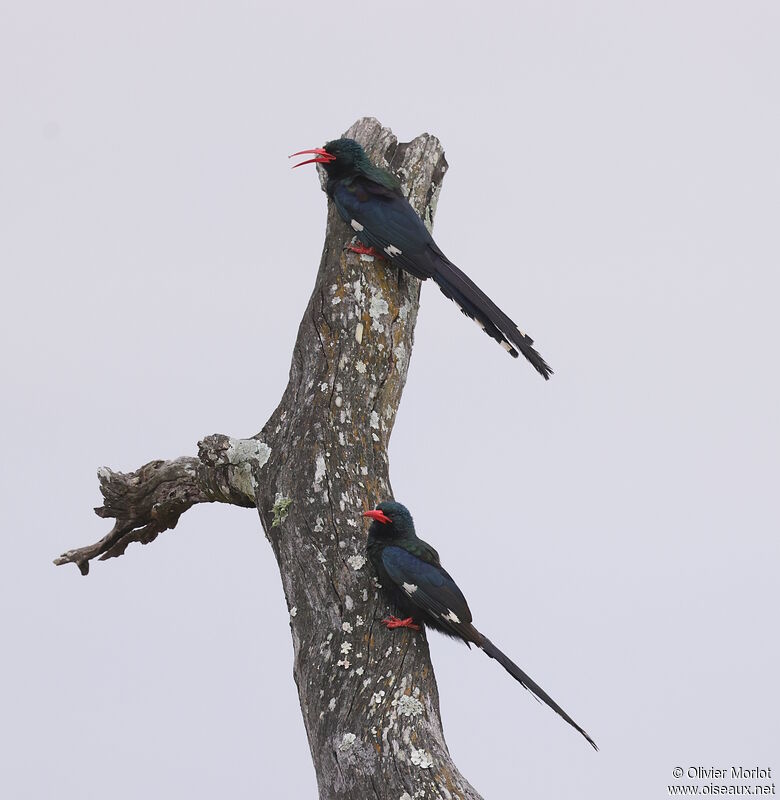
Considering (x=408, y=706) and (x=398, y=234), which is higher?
(x=398, y=234)

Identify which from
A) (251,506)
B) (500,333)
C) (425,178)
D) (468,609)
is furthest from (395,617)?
(425,178)

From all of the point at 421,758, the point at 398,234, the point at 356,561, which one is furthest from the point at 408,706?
the point at 398,234

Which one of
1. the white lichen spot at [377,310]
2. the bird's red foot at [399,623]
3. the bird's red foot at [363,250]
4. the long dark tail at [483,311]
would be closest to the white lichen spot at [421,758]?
the bird's red foot at [399,623]

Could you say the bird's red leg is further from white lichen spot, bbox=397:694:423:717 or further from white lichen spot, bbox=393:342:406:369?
white lichen spot, bbox=393:342:406:369

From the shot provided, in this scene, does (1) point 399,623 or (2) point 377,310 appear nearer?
(1) point 399,623

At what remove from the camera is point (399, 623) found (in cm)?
394

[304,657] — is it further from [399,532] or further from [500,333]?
[500,333]

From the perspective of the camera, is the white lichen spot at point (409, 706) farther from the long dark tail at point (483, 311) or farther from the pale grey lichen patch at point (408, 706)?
the long dark tail at point (483, 311)

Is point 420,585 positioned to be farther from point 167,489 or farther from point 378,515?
point 167,489

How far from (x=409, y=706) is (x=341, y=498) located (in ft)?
2.67

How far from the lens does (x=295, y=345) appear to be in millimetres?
4691

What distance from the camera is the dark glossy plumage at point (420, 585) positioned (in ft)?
12.9

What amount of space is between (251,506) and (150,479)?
1.77 feet

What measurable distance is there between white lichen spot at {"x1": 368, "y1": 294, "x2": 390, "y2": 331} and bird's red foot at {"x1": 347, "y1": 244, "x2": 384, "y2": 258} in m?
0.19
